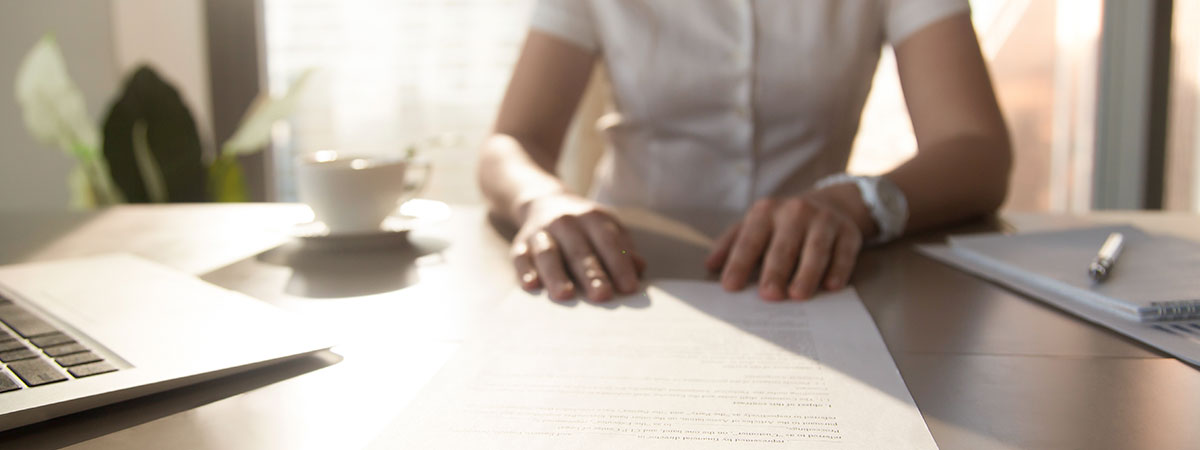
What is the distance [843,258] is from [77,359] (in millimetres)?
515

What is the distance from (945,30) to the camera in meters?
1.00

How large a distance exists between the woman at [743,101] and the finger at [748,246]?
22cm

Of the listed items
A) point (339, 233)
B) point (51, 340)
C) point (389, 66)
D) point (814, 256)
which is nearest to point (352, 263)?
point (339, 233)

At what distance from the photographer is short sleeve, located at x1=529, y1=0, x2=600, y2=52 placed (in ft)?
3.76

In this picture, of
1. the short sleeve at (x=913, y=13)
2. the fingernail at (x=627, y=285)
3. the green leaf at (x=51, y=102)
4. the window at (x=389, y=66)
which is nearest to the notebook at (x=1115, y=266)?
the fingernail at (x=627, y=285)

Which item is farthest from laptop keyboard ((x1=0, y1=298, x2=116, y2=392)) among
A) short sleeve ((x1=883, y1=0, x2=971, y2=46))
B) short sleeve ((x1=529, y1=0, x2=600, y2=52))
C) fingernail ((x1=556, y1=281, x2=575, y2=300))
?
short sleeve ((x1=883, y1=0, x2=971, y2=46))

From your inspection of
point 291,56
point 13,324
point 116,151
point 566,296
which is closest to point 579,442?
point 566,296

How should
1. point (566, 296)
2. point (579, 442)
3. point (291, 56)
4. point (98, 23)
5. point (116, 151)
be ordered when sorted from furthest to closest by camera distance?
point (291, 56)
point (98, 23)
point (116, 151)
point (566, 296)
point (579, 442)

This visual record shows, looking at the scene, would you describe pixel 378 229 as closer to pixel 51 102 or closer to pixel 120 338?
pixel 120 338

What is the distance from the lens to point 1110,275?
0.55 meters

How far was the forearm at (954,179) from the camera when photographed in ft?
2.63

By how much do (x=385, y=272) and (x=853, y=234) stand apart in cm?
40

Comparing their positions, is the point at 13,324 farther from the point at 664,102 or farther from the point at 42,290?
the point at 664,102

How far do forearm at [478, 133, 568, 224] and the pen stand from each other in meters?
0.47
